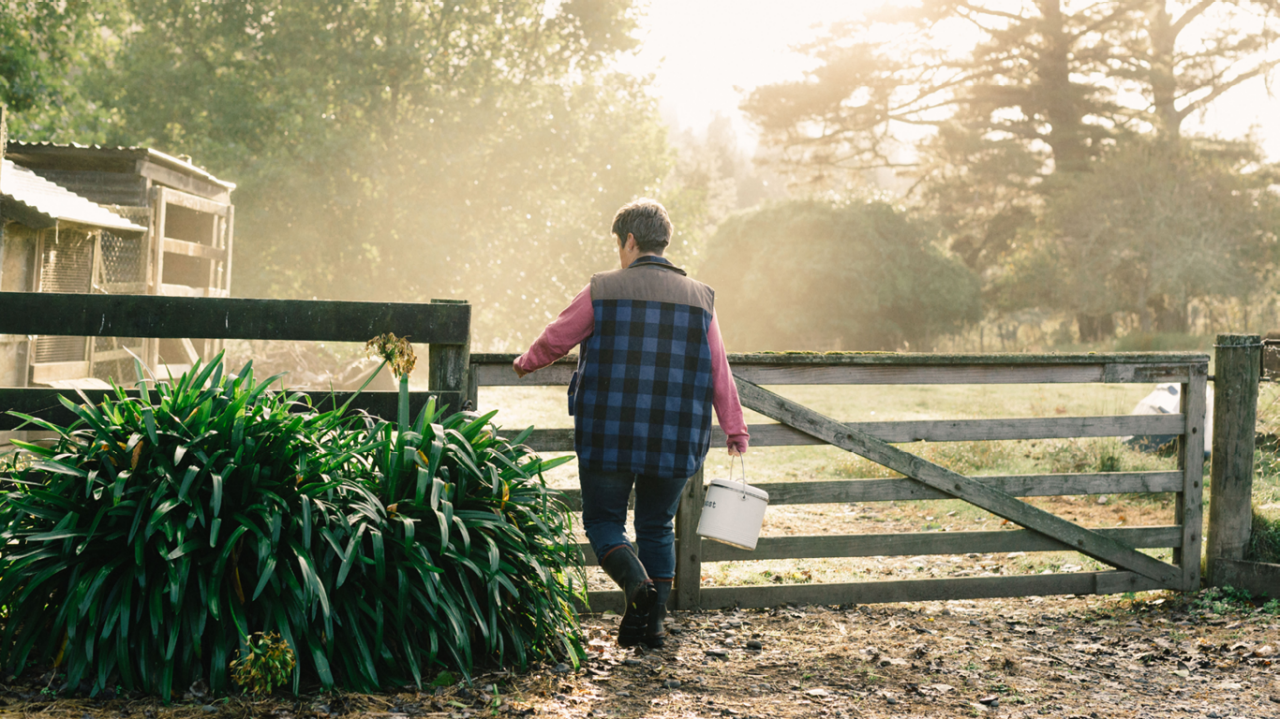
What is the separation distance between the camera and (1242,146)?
963 inches

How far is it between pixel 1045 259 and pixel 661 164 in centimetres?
1050

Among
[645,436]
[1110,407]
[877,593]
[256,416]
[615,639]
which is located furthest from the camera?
[1110,407]

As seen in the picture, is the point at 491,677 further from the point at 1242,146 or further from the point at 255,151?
the point at 1242,146

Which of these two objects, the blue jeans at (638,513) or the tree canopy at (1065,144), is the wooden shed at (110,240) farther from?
the tree canopy at (1065,144)

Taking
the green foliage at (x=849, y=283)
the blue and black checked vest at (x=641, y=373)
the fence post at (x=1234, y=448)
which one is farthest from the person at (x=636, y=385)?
the green foliage at (x=849, y=283)

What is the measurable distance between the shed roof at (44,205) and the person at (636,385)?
19.0 feet

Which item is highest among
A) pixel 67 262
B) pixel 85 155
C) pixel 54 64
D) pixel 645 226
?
pixel 54 64

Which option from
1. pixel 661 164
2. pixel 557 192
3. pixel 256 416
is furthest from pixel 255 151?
pixel 256 416

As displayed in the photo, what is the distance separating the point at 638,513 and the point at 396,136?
67.6 feet

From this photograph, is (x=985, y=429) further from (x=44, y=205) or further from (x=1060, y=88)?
(x=1060, y=88)

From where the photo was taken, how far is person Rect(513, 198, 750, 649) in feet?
12.4

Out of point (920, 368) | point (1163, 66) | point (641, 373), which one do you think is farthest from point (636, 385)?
point (1163, 66)

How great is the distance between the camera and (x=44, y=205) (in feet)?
26.0

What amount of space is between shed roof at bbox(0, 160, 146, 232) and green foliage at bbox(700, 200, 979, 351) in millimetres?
18583
